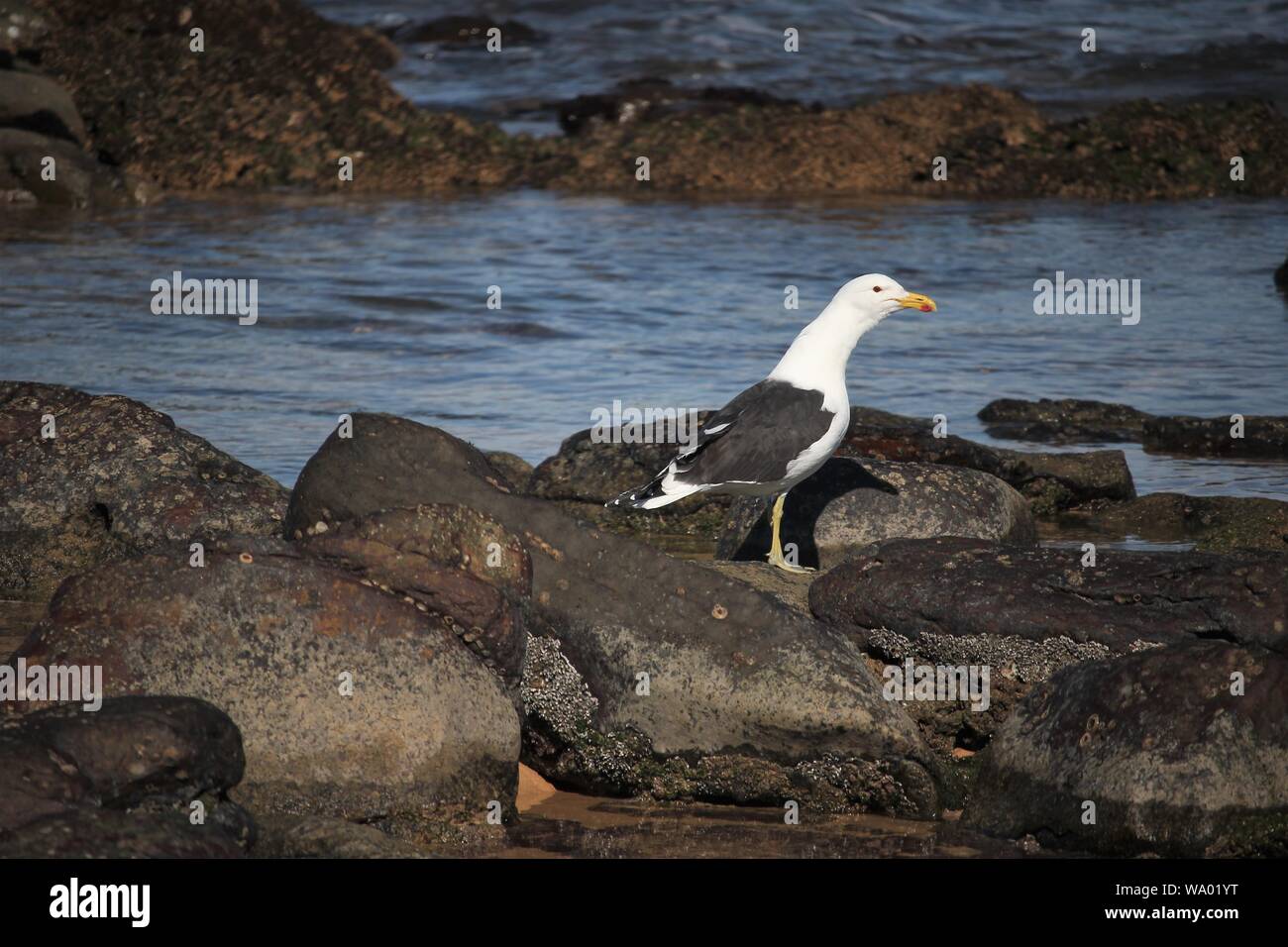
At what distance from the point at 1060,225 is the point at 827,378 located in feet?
40.2

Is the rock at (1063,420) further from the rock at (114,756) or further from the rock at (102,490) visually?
the rock at (114,756)

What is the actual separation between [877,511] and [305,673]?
3.42 m

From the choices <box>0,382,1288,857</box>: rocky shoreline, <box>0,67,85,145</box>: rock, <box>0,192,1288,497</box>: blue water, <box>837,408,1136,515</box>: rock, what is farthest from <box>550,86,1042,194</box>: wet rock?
<box>0,382,1288,857</box>: rocky shoreline

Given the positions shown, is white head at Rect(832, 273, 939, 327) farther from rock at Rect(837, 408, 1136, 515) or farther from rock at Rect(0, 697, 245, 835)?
rock at Rect(0, 697, 245, 835)

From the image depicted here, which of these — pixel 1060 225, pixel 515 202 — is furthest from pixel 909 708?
pixel 515 202

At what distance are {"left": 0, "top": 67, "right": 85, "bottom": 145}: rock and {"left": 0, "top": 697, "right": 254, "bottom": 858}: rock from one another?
649 inches

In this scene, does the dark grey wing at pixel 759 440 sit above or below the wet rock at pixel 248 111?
below

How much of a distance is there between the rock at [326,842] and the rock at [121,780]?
0.26ft

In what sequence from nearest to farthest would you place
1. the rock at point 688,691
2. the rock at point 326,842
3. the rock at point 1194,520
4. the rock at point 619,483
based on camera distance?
the rock at point 326,842, the rock at point 688,691, the rock at point 1194,520, the rock at point 619,483

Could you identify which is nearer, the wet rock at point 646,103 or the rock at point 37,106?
the rock at point 37,106

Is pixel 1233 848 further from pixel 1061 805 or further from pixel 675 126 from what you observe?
pixel 675 126

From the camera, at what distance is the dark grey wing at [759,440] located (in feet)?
23.2

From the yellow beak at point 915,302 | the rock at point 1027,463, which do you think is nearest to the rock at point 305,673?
the yellow beak at point 915,302

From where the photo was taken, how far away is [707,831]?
5297 millimetres
